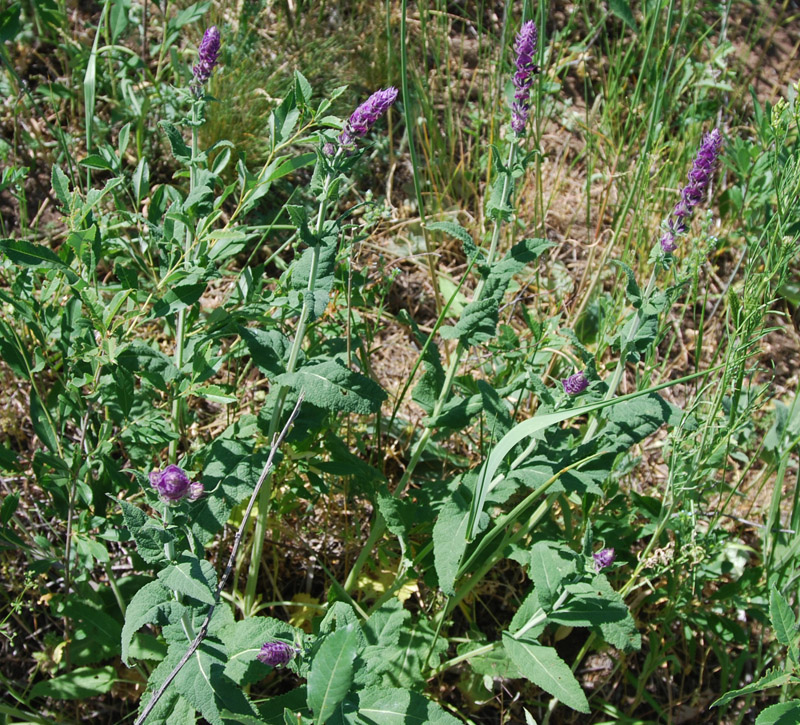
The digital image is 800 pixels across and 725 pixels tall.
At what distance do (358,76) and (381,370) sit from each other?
4.24 ft

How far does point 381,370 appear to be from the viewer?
293 cm

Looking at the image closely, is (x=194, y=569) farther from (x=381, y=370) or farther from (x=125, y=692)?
(x=381, y=370)

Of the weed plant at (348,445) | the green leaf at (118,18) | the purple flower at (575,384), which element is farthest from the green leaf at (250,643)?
the green leaf at (118,18)

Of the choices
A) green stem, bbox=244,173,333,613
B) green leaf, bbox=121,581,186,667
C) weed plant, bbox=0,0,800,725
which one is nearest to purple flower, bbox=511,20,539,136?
weed plant, bbox=0,0,800,725

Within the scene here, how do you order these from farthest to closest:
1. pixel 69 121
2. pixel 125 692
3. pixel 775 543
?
pixel 69 121 < pixel 775 543 < pixel 125 692

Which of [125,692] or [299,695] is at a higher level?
[299,695]

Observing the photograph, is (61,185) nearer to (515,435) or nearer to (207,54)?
(207,54)

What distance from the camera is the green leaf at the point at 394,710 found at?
1711mm

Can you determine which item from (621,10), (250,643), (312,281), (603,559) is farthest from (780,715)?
(621,10)

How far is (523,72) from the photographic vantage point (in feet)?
6.00

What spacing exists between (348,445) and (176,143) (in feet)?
3.17

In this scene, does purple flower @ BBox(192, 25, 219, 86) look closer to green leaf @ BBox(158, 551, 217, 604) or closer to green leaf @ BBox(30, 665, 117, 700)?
green leaf @ BBox(158, 551, 217, 604)

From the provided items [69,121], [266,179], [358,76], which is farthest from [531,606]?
[69,121]

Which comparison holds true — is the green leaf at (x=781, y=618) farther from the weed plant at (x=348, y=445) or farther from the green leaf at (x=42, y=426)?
the green leaf at (x=42, y=426)
